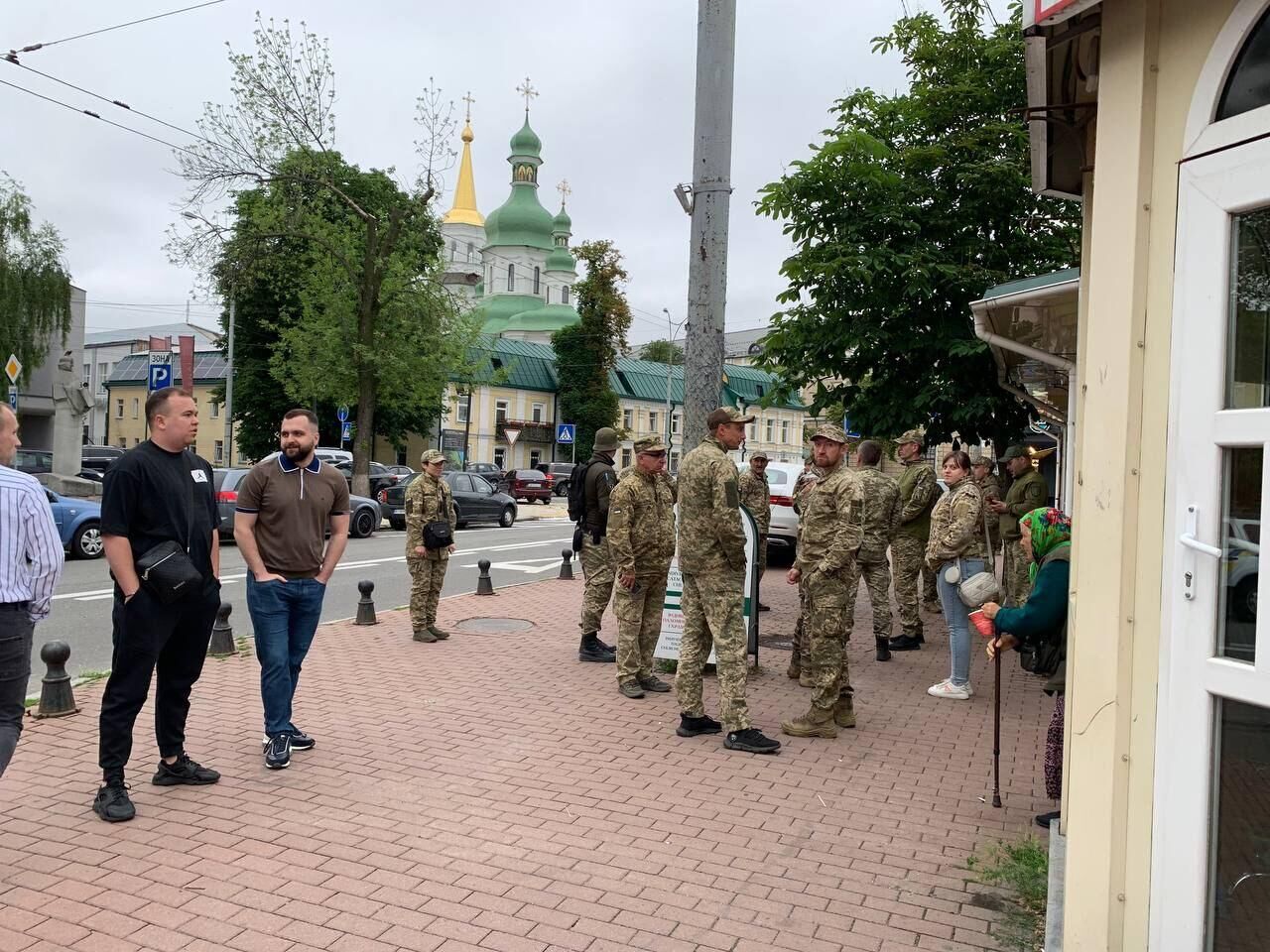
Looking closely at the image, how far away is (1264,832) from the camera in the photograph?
249 cm

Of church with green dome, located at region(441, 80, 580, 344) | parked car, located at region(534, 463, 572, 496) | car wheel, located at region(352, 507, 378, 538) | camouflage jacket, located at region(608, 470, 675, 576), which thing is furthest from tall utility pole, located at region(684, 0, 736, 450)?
church with green dome, located at region(441, 80, 580, 344)

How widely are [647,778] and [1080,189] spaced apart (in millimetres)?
3846

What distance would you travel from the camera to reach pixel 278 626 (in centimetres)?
558

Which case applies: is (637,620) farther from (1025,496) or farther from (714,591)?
(1025,496)

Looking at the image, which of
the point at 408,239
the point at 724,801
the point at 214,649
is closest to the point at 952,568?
the point at 724,801

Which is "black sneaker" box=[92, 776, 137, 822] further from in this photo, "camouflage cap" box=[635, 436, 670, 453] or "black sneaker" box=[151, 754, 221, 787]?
"camouflage cap" box=[635, 436, 670, 453]

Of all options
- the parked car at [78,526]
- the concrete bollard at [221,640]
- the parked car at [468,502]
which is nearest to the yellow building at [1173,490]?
the concrete bollard at [221,640]

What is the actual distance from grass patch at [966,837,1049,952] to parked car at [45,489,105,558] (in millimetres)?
14695

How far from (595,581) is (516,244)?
88012 millimetres

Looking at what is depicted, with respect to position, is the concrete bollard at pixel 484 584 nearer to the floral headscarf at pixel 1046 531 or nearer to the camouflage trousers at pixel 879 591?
the camouflage trousers at pixel 879 591

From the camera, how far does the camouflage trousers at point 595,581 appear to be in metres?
8.86

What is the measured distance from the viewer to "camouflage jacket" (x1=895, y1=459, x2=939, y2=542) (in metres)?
9.88

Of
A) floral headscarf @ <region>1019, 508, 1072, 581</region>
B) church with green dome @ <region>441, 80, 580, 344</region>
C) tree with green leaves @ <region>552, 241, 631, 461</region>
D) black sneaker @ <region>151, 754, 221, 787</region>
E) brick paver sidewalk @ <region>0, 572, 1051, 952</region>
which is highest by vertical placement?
church with green dome @ <region>441, 80, 580, 344</region>

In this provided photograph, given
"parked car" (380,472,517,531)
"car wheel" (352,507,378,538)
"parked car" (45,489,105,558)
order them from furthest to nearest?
"parked car" (380,472,517,531), "car wheel" (352,507,378,538), "parked car" (45,489,105,558)
